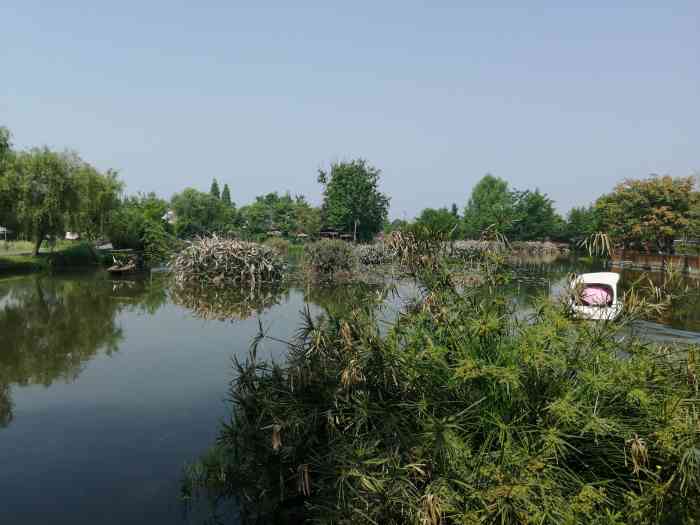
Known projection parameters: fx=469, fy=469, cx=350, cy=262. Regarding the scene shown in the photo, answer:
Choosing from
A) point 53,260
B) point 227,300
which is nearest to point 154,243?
point 53,260

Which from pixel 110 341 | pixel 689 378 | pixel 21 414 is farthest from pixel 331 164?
pixel 689 378

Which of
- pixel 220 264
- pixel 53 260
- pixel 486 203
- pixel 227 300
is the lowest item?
pixel 227 300

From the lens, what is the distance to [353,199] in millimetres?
65062

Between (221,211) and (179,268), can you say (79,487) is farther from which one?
(221,211)

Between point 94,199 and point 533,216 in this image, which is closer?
point 94,199

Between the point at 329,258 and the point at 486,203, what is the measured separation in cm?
6506

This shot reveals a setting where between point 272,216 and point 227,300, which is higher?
point 272,216

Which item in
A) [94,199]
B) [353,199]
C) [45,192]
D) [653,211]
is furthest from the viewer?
[353,199]

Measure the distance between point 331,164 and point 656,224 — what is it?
137 feet

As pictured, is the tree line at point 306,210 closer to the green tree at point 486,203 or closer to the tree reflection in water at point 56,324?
the green tree at point 486,203

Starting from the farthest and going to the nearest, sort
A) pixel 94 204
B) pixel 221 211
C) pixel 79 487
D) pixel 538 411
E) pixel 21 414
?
1. pixel 221 211
2. pixel 94 204
3. pixel 21 414
4. pixel 79 487
5. pixel 538 411

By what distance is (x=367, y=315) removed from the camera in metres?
6.11

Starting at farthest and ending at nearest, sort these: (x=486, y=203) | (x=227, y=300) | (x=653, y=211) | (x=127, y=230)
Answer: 1. (x=486, y=203)
2. (x=653, y=211)
3. (x=127, y=230)
4. (x=227, y=300)

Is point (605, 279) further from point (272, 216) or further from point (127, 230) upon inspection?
point (272, 216)
